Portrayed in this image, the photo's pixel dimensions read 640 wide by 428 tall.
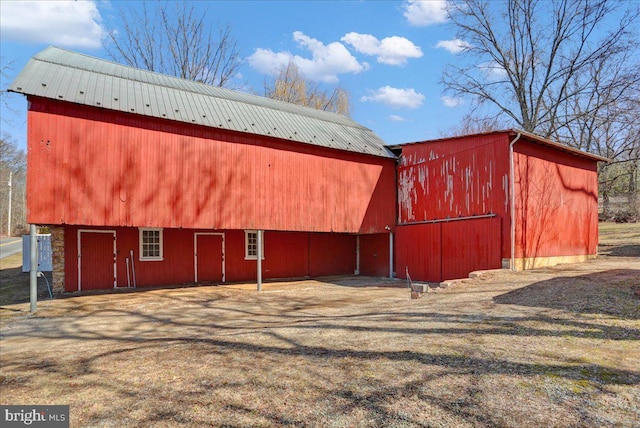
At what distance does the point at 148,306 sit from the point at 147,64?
23.4 metres

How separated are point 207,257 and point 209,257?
8cm

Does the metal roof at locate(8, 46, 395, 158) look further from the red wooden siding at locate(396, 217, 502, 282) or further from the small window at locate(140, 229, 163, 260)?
the small window at locate(140, 229, 163, 260)

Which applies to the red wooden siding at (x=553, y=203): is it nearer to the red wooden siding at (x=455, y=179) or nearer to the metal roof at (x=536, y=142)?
the metal roof at (x=536, y=142)

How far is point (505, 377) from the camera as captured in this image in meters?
3.86

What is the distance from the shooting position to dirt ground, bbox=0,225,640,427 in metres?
3.42

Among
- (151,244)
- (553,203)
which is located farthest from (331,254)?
(553,203)

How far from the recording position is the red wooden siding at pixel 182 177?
10.5 meters

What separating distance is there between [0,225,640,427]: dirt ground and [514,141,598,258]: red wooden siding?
13.7 feet

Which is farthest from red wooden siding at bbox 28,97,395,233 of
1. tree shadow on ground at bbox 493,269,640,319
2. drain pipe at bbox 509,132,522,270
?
tree shadow on ground at bbox 493,269,640,319

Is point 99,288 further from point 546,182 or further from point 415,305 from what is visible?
point 546,182

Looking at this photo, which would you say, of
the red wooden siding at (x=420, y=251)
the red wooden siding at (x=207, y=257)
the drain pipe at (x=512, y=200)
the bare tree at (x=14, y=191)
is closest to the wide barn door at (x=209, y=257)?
the red wooden siding at (x=207, y=257)

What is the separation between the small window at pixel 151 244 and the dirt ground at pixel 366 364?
5.47 m

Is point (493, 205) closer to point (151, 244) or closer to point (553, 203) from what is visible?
point (553, 203)

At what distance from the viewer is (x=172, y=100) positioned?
13281 mm
